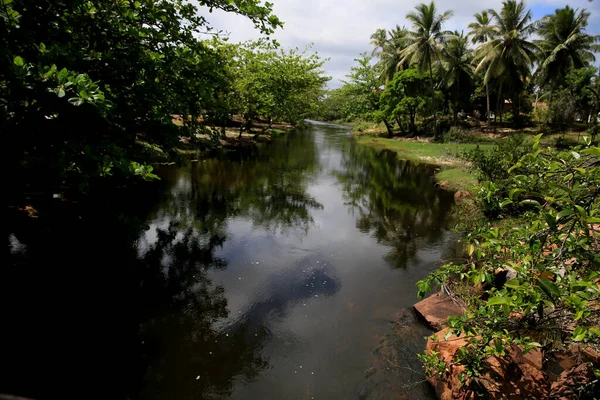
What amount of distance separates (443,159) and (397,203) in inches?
574

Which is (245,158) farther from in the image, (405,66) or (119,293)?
(405,66)

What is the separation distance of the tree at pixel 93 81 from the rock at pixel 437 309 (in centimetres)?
664

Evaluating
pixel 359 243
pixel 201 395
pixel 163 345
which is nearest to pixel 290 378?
pixel 201 395

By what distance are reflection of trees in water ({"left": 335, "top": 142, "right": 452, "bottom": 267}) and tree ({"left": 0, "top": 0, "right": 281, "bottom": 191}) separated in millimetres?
8095

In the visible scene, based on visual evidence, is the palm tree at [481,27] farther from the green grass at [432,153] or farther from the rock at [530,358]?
the rock at [530,358]

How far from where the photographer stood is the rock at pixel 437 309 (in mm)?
7302

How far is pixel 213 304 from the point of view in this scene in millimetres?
8008

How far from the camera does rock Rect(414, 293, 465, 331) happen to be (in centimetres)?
730

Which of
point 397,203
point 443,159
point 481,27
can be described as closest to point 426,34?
point 481,27

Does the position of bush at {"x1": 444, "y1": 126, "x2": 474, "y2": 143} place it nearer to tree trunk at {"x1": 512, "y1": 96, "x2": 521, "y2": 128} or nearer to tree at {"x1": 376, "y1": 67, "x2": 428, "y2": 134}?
tree at {"x1": 376, "y1": 67, "x2": 428, "y2": 134}

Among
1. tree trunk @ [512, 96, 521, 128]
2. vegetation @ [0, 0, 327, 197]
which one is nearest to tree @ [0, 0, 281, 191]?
vegetation @ [0, 0, 327, 197]

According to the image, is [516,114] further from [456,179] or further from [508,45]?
[456,179]

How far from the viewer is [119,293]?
7930 millimetres

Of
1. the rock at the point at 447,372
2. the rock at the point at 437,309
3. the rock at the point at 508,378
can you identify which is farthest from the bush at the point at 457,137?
the rock at the point at 508,378
